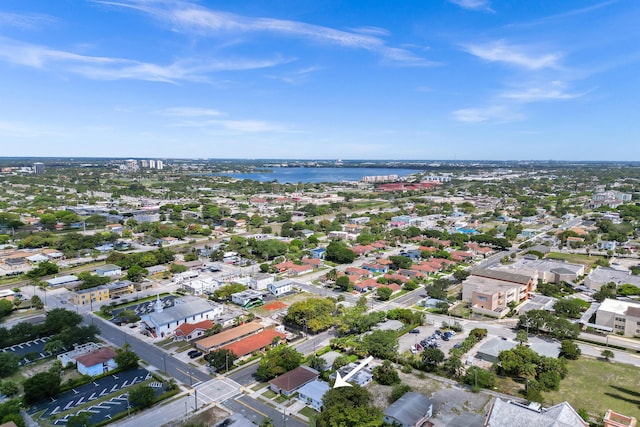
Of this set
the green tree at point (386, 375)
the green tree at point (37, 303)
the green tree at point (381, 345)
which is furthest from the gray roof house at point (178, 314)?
the green tree at point (386, 375)

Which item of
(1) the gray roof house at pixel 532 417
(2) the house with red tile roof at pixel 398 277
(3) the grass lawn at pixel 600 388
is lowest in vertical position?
(3) the grass lawn at pixel 600 388

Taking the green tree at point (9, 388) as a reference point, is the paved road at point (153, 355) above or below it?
below

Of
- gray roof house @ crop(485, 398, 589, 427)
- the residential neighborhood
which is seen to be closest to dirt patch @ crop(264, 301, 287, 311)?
the residential neighborhood

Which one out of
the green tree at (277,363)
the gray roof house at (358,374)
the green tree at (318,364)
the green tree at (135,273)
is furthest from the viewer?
the green tree at (135,273)

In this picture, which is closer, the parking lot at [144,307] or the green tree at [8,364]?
the green tree at [8,364]

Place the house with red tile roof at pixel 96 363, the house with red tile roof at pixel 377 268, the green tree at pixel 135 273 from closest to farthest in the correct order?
1. the house with red tile roof at pixel 96 363
2. the green tree at pixel 135 273
3. the house with red tile roof at pixel 377 268

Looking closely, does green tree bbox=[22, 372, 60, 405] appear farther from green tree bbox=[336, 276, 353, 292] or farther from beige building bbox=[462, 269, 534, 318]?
beige building bbox=[462, 269, 534, 318]

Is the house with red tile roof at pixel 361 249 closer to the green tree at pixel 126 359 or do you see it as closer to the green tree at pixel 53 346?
the green tree at pixel 126 359

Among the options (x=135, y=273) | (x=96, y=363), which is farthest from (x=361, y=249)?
(x=96, y=363)
